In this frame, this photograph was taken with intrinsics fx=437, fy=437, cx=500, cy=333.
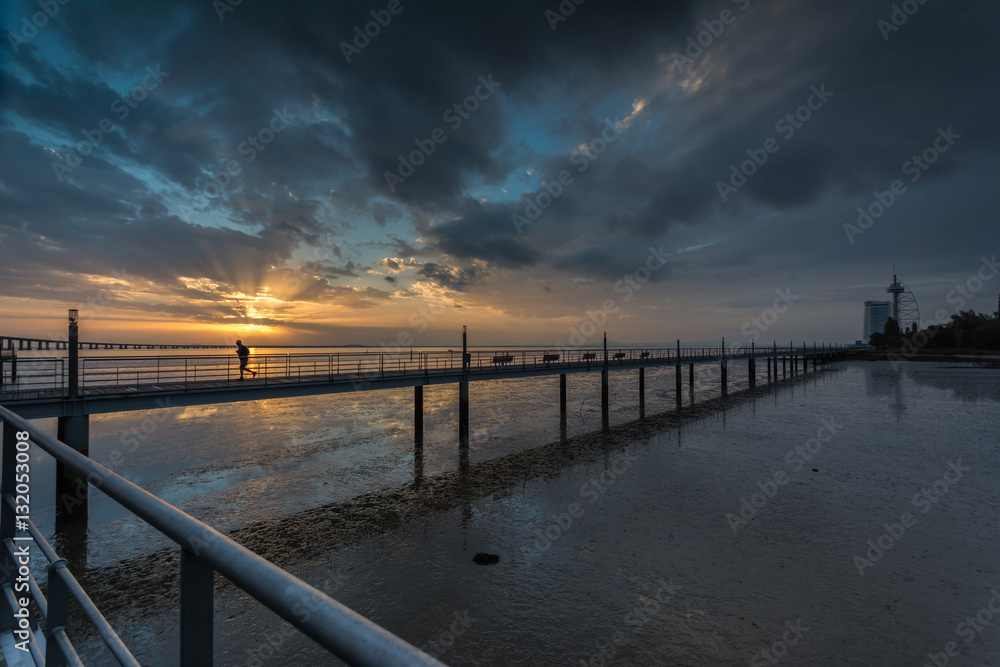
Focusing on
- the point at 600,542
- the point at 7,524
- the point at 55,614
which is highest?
the point at 7,524

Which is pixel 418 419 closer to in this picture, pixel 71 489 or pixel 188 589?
pixel 71 489

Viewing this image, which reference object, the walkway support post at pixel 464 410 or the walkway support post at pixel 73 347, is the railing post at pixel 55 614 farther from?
the walkway support post at pixel 464 410

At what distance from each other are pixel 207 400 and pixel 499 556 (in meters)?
12.7

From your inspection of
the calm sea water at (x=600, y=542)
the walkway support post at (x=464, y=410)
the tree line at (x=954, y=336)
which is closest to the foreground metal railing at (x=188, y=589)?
the calm sea water at (x=600, y=542)

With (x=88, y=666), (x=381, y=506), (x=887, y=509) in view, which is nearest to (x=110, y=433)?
(x=381, y=506)

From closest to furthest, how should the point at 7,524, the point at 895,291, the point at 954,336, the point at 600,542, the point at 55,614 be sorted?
the point at 55,614 → the point at 7,524 → the point at 600,542 → the point at 954,336 → the point at 895,291

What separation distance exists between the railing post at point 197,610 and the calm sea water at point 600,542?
7.90m

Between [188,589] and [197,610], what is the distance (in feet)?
0.37

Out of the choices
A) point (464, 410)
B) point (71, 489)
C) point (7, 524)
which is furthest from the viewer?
point (464, 410)

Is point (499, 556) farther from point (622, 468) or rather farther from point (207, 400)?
point (207, 400)

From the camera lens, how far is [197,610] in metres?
1.33

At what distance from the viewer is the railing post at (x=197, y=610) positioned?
126cm

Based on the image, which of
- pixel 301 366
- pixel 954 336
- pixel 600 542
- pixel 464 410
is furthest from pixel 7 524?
pixel 954 336

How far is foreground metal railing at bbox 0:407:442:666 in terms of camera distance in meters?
0.86
